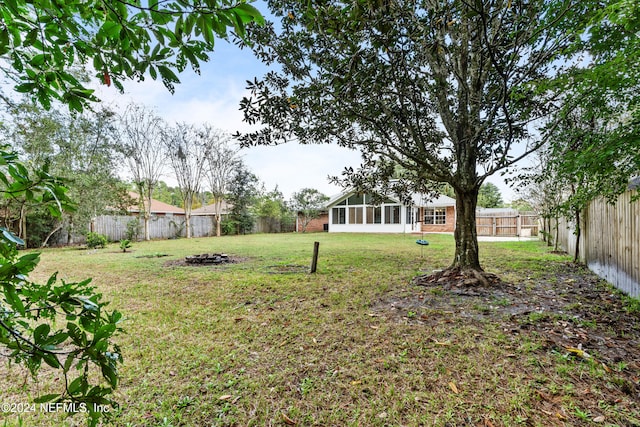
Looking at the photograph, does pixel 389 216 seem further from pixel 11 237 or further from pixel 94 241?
pixel 11 237

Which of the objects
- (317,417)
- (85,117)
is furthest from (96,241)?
(317,417)

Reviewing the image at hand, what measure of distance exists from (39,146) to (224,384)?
13.4 meters

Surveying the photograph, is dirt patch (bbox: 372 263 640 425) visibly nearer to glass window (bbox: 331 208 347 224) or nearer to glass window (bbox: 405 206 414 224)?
glass window (bbox: 405 206 414 224)

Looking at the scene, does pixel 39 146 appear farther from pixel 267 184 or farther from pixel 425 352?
pixel 267 184

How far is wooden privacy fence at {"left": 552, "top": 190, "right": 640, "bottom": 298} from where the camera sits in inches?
164

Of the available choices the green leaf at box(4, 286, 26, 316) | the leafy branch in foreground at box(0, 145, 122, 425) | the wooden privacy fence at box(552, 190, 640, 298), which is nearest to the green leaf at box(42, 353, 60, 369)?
the leafy branch in foreground at box(0, 145, 122, 425)

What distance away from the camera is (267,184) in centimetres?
2814

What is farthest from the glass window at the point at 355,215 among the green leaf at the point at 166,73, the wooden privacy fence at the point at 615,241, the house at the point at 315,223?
the green leaf at the point at 166,73

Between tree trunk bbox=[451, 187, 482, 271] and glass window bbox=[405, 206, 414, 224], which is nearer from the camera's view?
tree trunk bbox=[451, 187, 482, 271]

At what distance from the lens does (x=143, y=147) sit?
62.8ft

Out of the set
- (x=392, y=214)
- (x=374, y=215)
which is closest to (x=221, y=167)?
(x=374, y=215)

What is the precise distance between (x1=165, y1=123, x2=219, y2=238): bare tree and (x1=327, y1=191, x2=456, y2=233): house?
11281 mm

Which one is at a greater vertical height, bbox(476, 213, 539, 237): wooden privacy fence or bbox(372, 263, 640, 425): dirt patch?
bbox(476, 213, 539, 237): wooden privacy fence

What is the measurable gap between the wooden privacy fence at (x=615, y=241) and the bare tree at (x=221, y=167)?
71.9 feet
